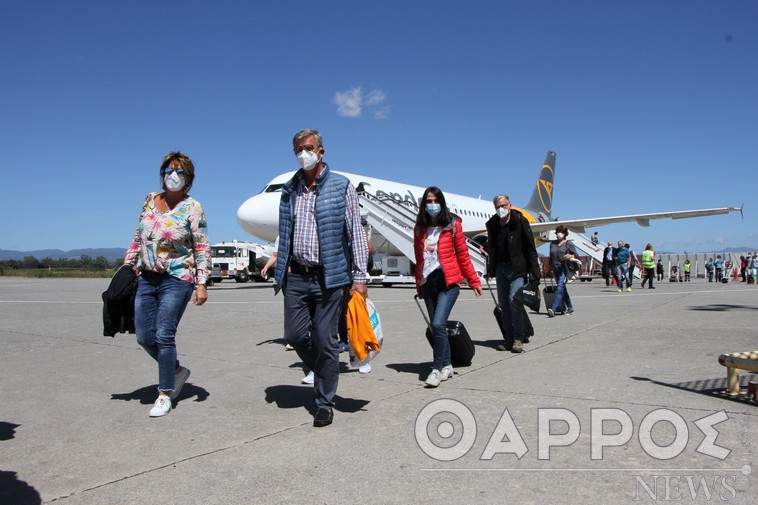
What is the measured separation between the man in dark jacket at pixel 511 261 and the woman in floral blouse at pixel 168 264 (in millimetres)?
3702

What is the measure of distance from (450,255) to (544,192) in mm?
37097

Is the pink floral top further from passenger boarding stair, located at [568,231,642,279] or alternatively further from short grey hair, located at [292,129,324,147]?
passenger boarding stair, located at [568,231,642,279]

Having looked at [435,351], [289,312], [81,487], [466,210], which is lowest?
[81,487]

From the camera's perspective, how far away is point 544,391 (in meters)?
4.57

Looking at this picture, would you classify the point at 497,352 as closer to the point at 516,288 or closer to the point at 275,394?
the point at 516,288

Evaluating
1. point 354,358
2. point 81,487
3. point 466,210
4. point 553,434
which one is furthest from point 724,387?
point 466,210

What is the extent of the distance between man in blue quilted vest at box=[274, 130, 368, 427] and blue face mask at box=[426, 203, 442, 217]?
53.2 inches

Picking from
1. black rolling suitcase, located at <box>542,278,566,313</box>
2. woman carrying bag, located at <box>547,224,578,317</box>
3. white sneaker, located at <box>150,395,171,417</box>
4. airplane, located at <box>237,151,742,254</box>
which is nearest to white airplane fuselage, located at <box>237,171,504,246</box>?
airplane, located at <box>237,151,742,254</box>

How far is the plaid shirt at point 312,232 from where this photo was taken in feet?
13.6

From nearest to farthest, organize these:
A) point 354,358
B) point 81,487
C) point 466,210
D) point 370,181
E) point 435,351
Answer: point 81,487
point 354,358
point 435,351
point 370,181
point 466,210

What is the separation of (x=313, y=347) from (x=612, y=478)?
2.18 metres

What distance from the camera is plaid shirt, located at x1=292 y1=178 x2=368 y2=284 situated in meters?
4.13

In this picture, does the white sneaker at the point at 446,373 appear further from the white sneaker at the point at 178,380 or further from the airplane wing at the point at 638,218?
the airplane wing at the point at 638,218

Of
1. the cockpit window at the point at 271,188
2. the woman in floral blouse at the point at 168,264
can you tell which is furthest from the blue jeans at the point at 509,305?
the cockpit window at the point at 271,188
